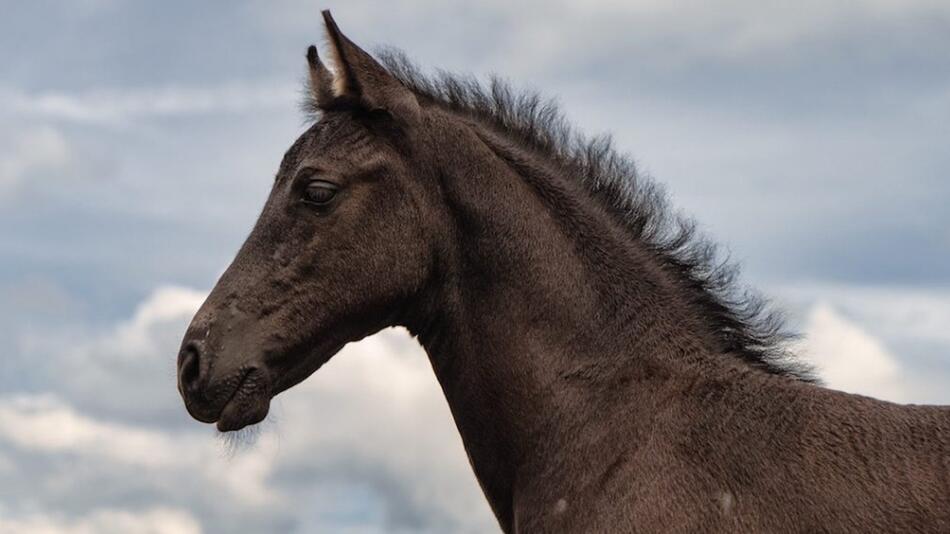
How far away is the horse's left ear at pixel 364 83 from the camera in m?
7.98

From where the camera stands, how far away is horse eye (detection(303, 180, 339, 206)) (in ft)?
25.4

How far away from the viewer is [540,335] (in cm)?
764

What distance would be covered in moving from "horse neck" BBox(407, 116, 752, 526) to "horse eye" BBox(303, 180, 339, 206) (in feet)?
2.29

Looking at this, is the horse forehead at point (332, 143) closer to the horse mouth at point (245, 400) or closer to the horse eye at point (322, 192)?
the horse eye at point (322, 192)

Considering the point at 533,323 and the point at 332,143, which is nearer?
the point at 533,323

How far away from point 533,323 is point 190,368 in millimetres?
2107

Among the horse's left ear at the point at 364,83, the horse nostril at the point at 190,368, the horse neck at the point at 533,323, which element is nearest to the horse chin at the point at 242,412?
the horse nostril at the point at 190,368

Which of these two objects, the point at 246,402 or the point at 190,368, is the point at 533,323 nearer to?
the point at 246,402

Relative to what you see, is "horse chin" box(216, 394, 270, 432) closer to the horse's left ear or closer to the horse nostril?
the horse nostril

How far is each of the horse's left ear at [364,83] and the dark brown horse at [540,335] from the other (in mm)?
14

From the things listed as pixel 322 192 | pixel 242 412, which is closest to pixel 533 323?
pixel 322 192

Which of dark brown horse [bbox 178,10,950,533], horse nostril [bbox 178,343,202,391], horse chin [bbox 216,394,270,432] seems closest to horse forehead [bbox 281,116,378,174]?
dark brown horse [bbox 178,10,950,533]

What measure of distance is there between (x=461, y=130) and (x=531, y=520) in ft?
8.22

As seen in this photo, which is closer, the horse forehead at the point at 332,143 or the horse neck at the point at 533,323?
the horse neck at the point at 533,323
